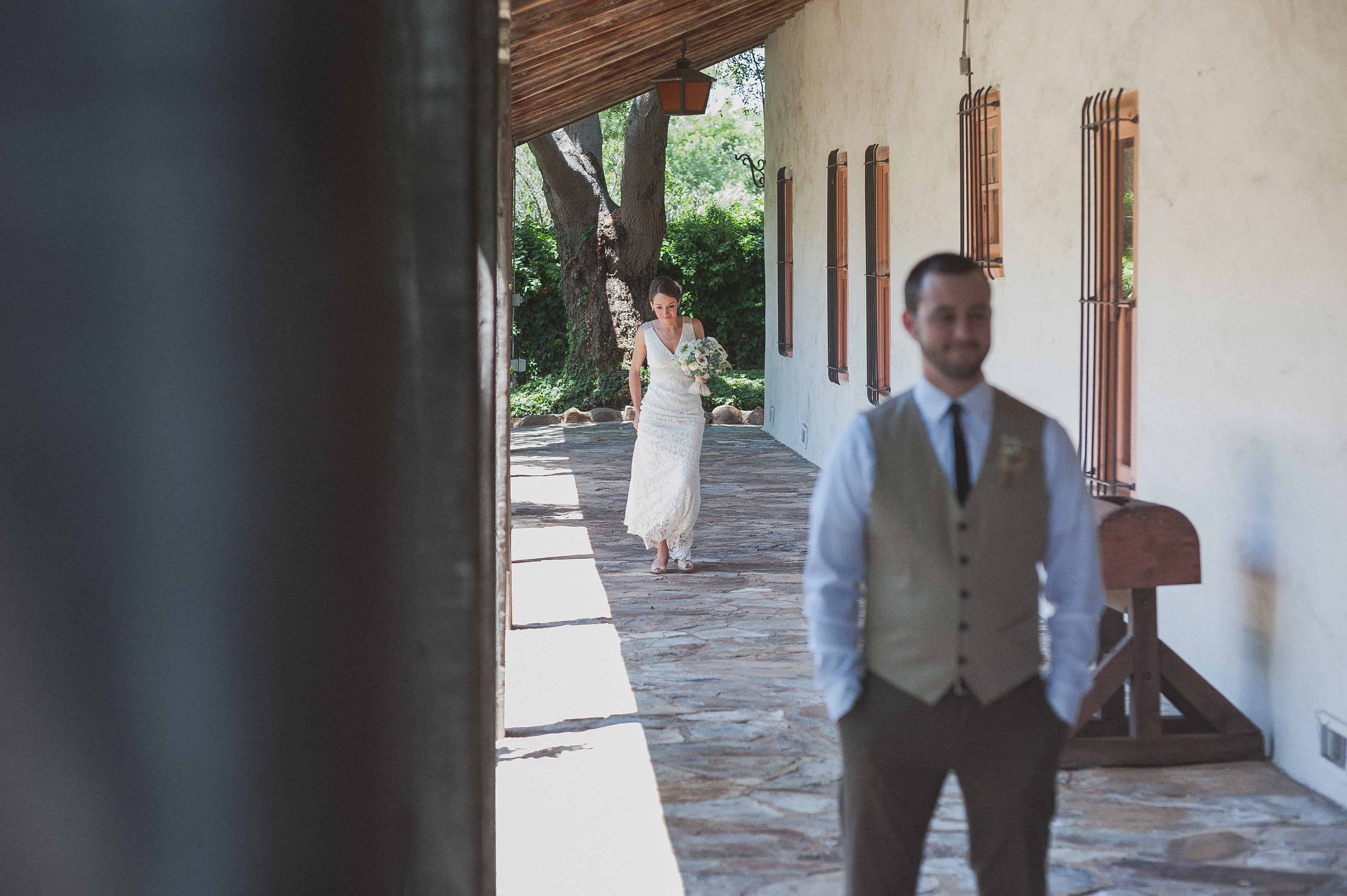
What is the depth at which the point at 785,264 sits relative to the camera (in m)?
16.4

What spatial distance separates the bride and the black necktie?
19.2 feet

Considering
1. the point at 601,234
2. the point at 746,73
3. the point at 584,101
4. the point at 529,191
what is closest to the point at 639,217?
the point at 601,234

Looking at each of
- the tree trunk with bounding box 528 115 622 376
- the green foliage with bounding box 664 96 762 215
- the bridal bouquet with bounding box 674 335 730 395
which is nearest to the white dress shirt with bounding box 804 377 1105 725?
the bridal bouquet with bounding box 674 335 730 395

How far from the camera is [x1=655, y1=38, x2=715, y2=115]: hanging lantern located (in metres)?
11.4

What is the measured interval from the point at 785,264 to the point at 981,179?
26.4ft

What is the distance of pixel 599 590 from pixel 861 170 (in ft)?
16.6

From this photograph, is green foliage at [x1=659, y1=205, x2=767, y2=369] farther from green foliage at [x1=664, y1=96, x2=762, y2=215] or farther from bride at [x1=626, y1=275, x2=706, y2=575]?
A: green foliage at [x1=664, y1=96, x2=762, y2=215]

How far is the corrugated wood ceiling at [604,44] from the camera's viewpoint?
7.32 meters

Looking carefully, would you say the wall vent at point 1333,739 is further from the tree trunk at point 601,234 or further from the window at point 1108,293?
the tree trunk at point 601,234

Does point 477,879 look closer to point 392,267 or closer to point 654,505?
point 392,267

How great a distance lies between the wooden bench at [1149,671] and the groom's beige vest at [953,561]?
2.47m

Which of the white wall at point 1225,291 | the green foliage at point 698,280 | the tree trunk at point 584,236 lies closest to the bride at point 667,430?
the white wall at point 1225,291

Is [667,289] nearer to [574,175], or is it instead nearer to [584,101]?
[584,101]

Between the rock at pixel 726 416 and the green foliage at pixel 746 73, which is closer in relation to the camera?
the rock at pixel 726 416
